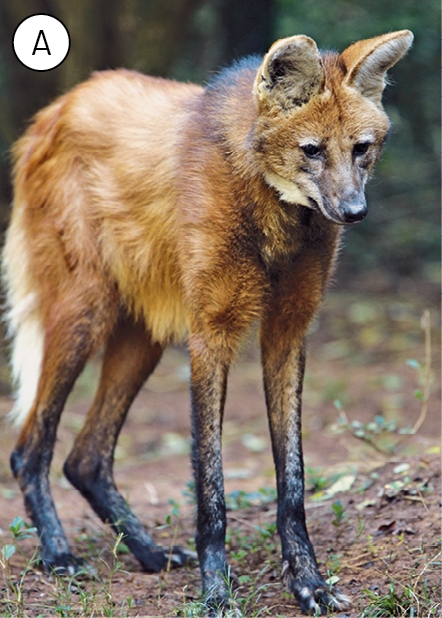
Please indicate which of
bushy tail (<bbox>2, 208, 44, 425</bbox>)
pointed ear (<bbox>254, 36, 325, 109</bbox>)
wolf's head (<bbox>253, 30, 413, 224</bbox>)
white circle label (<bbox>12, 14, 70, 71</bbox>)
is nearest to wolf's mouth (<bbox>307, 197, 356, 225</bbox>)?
wolf's head (<bbox>253, 30, 413, 224</bbox>)

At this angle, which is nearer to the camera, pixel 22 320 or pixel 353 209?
pixel 353 209

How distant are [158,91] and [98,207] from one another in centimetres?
61

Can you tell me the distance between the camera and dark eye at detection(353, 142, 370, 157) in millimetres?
2238

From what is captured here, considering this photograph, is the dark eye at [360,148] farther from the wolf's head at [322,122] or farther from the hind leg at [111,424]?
the hind leg at [111,424]

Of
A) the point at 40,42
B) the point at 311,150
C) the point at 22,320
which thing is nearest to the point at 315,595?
the point at 311,150

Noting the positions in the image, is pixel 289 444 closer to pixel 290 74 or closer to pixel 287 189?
pixel 287 189

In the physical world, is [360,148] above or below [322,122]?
below

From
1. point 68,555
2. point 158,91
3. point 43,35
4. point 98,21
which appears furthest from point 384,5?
point 68,555

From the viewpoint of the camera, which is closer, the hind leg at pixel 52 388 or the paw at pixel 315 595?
the paw at pixel 315 595

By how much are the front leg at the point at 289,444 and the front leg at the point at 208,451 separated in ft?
0.73

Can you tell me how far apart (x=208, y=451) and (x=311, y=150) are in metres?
1.09

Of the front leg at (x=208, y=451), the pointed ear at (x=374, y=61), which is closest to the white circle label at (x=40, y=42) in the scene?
the pointed ear at (x=374, y=61)

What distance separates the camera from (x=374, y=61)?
2.28 m

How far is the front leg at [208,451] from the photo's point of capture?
239 cm
